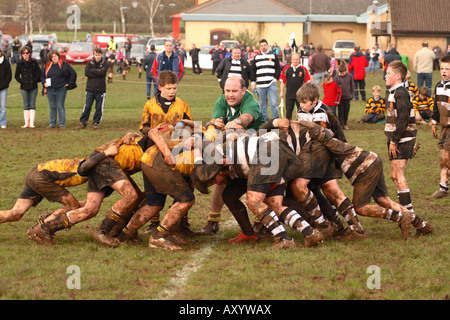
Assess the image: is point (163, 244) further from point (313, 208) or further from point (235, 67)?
point (235, 67)

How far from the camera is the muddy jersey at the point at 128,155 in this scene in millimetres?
7639

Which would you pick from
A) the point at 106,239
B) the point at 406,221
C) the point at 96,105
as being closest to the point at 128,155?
the point at 106,239

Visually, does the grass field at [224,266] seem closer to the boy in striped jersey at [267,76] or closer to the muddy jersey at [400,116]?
the muddy jersey at [400,116]

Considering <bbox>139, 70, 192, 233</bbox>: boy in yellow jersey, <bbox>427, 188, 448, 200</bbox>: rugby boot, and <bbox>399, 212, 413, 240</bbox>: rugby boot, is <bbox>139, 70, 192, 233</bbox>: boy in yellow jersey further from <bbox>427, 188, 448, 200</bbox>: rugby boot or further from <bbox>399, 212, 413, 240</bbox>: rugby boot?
<bbox>427, 188, 448, 200</bbox>: rugby boot

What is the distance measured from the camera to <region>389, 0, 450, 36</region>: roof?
53.0 metres

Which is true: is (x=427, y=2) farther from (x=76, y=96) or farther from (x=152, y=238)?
(x=152, y=238)

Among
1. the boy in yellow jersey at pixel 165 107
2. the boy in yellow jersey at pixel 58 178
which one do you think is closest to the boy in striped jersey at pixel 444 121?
the boy in yellow jersey at pixel 165 107

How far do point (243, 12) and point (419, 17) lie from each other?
16.6 metres

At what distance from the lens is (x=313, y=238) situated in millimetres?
7266

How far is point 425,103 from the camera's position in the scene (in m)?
17.8

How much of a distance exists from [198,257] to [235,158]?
3.59 ft

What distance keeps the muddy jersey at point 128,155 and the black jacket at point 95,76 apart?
10457mm
